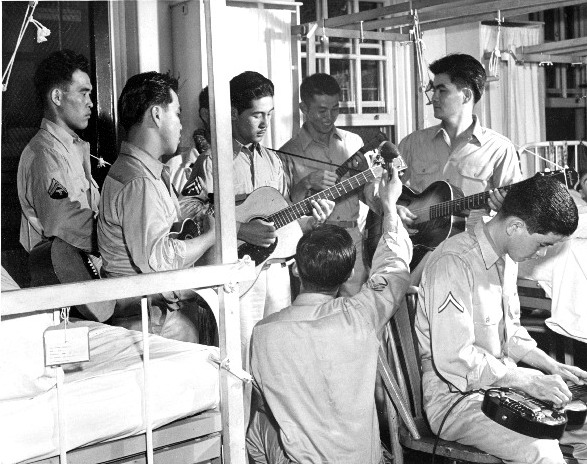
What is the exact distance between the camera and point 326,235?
3.09m

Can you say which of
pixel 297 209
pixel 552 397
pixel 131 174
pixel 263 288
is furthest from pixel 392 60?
pixel 552 397

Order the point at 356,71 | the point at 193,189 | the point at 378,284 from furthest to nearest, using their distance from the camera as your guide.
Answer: the point at 356,71 < the point at 193,189 < the point at 378,284

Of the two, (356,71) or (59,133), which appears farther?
(356,71)

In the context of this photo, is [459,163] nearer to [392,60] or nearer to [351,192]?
[351,192]

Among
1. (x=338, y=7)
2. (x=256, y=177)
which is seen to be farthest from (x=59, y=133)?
(x=338, y=7)

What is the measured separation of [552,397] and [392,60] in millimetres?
4524

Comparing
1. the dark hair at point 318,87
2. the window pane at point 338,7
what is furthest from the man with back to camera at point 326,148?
the window pane at point 338,7

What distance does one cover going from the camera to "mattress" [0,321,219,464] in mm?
2252

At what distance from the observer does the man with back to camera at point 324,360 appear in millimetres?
2932

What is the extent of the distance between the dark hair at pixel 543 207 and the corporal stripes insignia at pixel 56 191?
6.09ft

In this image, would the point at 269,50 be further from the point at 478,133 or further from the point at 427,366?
the point at 427,366

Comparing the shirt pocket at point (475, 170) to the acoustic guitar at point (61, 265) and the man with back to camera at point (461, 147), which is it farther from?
the acoustic guitar at point (61, 265)

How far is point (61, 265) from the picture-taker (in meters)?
3.76

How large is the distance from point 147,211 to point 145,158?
325 mm
